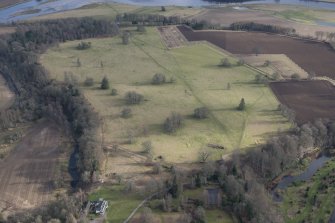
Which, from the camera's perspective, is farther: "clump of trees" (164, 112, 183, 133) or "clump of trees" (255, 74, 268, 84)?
"clump of trees" (255, 74, 268, 84)

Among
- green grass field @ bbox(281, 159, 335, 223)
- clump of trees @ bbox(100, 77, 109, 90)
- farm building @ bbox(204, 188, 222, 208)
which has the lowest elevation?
green grass field @ bbox(281, 159, 335, 223)

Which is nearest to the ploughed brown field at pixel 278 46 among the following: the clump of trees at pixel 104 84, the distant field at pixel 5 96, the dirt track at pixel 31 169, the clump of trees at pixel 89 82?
the clump of trees at pixel 104 84

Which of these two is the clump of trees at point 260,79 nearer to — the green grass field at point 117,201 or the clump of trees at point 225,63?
the clump of trees at point 225,63

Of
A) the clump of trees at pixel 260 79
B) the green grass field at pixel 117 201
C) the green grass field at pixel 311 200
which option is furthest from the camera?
the clump of trees at pixel 260 79

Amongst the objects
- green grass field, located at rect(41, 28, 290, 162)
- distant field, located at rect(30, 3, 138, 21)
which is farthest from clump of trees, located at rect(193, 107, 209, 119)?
distant field, located at rect(30, 3, 138, 21)

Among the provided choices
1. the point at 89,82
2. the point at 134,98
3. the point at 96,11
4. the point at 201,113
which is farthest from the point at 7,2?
the point at 201,113

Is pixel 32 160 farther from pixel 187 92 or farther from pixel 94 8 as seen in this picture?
pixel 94 8

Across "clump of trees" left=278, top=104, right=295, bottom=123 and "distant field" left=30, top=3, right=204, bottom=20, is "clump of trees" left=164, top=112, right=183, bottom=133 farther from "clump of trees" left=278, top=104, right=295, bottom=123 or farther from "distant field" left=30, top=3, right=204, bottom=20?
"distant field" left=30, top=3, right=204, bottom=20
